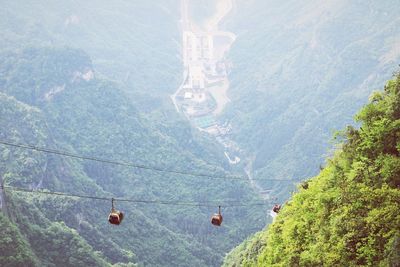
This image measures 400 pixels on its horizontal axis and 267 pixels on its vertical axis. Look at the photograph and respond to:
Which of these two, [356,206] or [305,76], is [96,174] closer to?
[356,206]

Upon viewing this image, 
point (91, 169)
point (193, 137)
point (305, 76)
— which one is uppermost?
point (305, 76)

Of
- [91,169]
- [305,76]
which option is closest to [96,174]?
[91,169]

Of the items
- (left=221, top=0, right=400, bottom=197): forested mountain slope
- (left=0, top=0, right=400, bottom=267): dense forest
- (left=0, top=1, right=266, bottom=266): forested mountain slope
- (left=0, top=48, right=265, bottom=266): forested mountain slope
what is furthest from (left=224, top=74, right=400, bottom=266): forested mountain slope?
(left=221, top=0, right=400, bottom=197): forested mountain slope

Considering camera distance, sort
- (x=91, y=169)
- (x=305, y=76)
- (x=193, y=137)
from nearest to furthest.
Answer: (x=91, y=169)
(x=193, y=137)
(x=305, y=76)

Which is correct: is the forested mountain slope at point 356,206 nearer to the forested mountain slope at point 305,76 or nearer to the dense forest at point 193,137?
the dense forest at point 193,137

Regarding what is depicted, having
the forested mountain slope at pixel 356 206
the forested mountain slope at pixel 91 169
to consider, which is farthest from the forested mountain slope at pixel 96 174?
the forested mountain slope at pixel 356 206

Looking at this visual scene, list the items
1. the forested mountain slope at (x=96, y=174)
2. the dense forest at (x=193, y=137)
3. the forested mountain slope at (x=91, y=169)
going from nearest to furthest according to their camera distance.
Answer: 1. the dense forest at (x=193, y=137)
2. the forested mountain slope at (x=91, y=169)
3. the forested mountain slope at (x=96, y=174)

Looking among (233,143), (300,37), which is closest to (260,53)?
(300,37)
